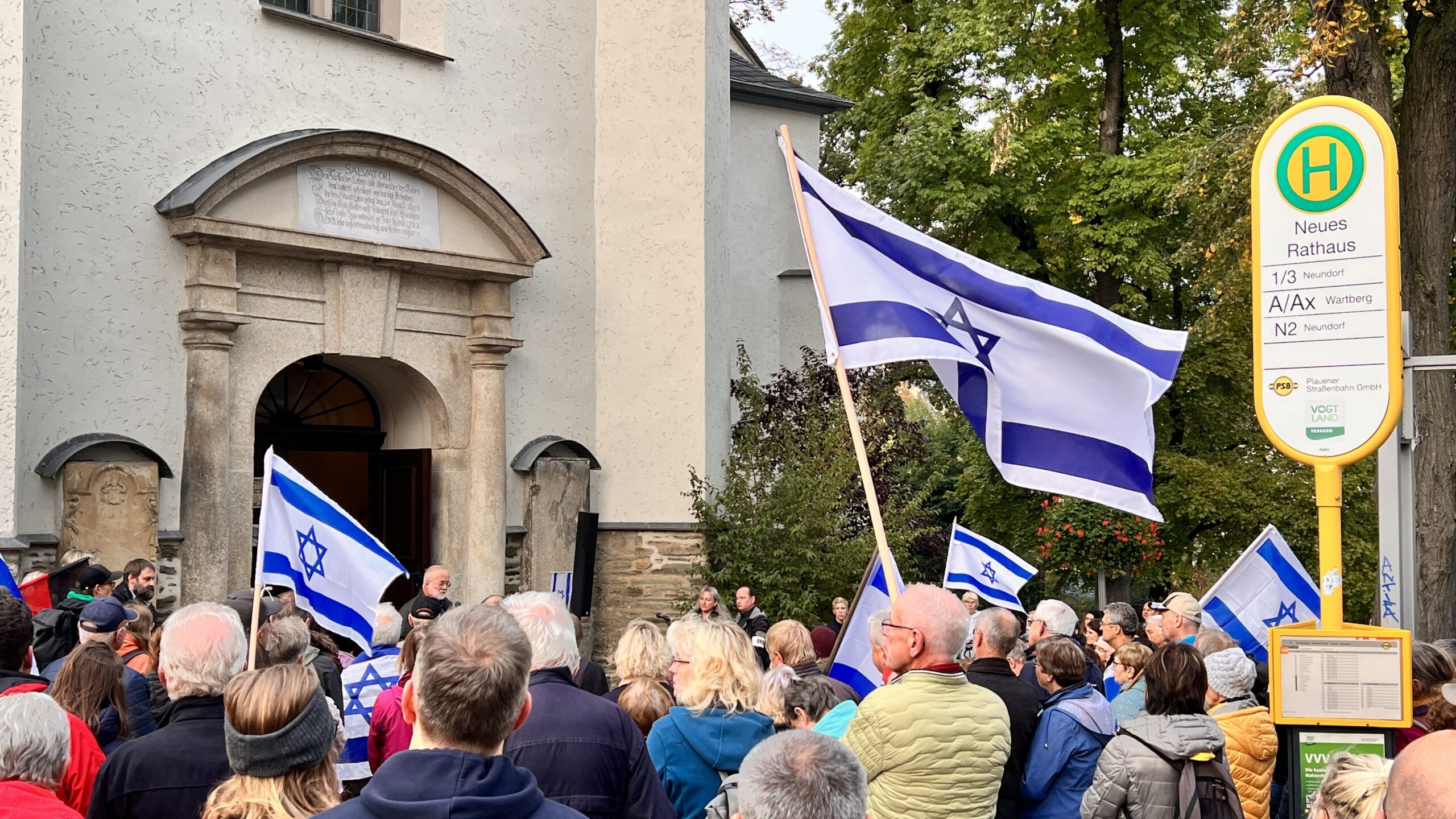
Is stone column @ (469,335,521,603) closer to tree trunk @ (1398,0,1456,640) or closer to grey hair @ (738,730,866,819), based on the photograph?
tree trunk @ (1398,0,1456,640)

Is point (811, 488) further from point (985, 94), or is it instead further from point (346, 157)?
point (985, 94)

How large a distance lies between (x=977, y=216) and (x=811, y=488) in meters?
9.86

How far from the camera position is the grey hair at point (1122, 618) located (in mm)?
8219

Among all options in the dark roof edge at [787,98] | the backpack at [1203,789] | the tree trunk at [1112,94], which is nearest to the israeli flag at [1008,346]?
the backpack at [1203,789]

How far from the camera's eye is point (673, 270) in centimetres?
1576

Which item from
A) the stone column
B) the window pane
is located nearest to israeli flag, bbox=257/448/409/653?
the stone column

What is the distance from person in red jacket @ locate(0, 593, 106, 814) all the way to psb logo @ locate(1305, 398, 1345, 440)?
14.2ft

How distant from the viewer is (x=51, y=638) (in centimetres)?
780

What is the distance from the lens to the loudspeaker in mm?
15157

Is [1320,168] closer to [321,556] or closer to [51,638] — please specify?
[321,556]

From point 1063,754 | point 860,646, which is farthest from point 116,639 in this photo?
point 1063,754

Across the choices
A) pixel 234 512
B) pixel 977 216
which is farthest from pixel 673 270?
pixel 977 216

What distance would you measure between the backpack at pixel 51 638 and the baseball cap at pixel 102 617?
1.77 metres

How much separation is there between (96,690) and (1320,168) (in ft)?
16.2
